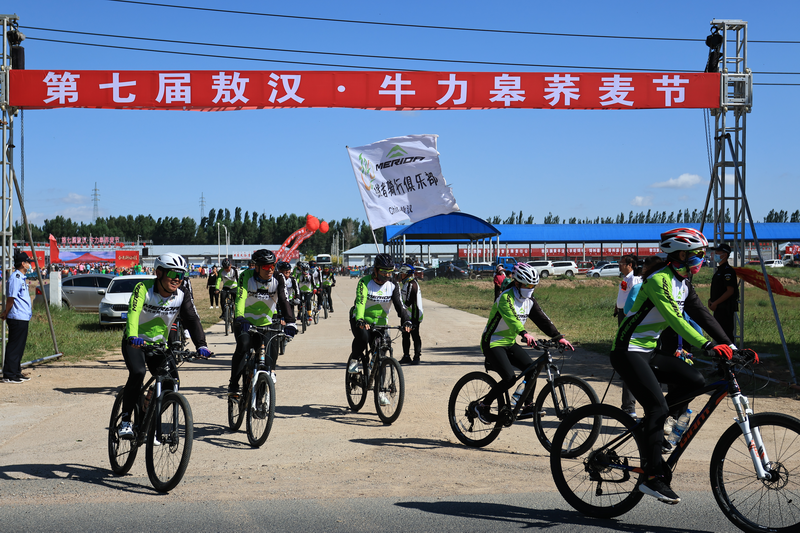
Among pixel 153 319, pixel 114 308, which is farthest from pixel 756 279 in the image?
pixel 114 308

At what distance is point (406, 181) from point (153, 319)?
26.4ft

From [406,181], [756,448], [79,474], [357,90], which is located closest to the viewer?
[756,448]

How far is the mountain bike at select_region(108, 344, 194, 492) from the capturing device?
203 inches

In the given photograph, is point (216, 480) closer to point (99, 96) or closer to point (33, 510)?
point (33, 510)

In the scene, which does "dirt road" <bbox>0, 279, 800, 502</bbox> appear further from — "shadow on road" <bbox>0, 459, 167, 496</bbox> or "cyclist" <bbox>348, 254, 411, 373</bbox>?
"cyclist" <bbox>348, 254, 411, 373</bbox>

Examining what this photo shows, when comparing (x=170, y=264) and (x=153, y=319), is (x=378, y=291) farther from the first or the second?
(x=170, y=264)

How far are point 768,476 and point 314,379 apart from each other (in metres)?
7.62

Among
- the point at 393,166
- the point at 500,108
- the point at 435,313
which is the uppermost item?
the point at 500,108

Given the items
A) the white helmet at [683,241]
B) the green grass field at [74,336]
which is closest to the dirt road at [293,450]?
the white helmet at [683,241]

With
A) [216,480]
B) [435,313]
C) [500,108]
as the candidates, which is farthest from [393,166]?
[435,313]

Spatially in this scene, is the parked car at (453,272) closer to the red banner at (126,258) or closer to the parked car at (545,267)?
the parked car at (545,267)

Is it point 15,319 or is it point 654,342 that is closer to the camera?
point 654,342

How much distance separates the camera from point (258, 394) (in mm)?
6762

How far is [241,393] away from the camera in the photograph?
7203mm
